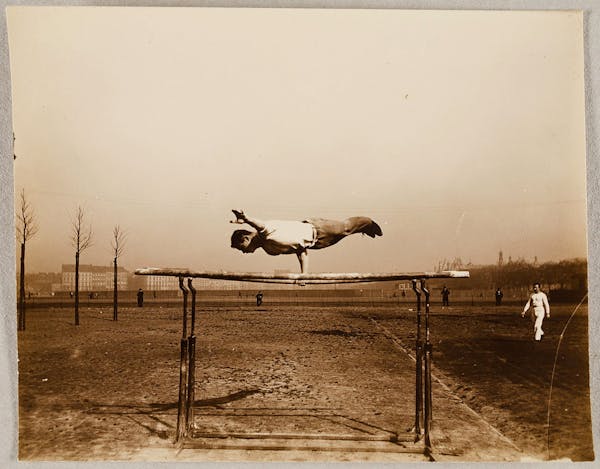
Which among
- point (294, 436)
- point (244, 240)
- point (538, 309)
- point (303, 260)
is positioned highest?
point (244, 240)

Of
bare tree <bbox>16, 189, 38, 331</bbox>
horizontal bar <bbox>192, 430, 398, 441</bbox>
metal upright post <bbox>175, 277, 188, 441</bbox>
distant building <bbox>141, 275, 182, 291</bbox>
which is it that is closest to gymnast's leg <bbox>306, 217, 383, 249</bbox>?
metal upright post <bbox>175, 277, 188, 441</bbox>

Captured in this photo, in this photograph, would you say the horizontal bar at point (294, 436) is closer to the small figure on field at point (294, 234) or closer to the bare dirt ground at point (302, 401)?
the bare dirt ground at point (302, 401)

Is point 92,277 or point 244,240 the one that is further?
point 92,277

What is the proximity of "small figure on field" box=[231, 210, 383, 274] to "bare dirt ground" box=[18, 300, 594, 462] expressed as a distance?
106 cm

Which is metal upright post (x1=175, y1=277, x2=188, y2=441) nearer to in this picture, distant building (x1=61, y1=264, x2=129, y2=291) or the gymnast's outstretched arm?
the gymnast's outstretched arm

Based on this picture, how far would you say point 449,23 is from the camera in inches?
140

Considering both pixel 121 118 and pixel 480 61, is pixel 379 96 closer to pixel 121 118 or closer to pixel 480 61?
pixel 480 61

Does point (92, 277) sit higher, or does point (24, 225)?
point (24, 225)

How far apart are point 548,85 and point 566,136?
33cm

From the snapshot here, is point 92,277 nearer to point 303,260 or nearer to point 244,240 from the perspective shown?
point 244,240

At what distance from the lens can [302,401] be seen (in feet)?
12.8

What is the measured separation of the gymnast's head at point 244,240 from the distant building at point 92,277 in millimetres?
1076

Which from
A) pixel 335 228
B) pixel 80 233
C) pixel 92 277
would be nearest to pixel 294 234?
pixel 335 228

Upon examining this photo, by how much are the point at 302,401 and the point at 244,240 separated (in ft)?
4.00
